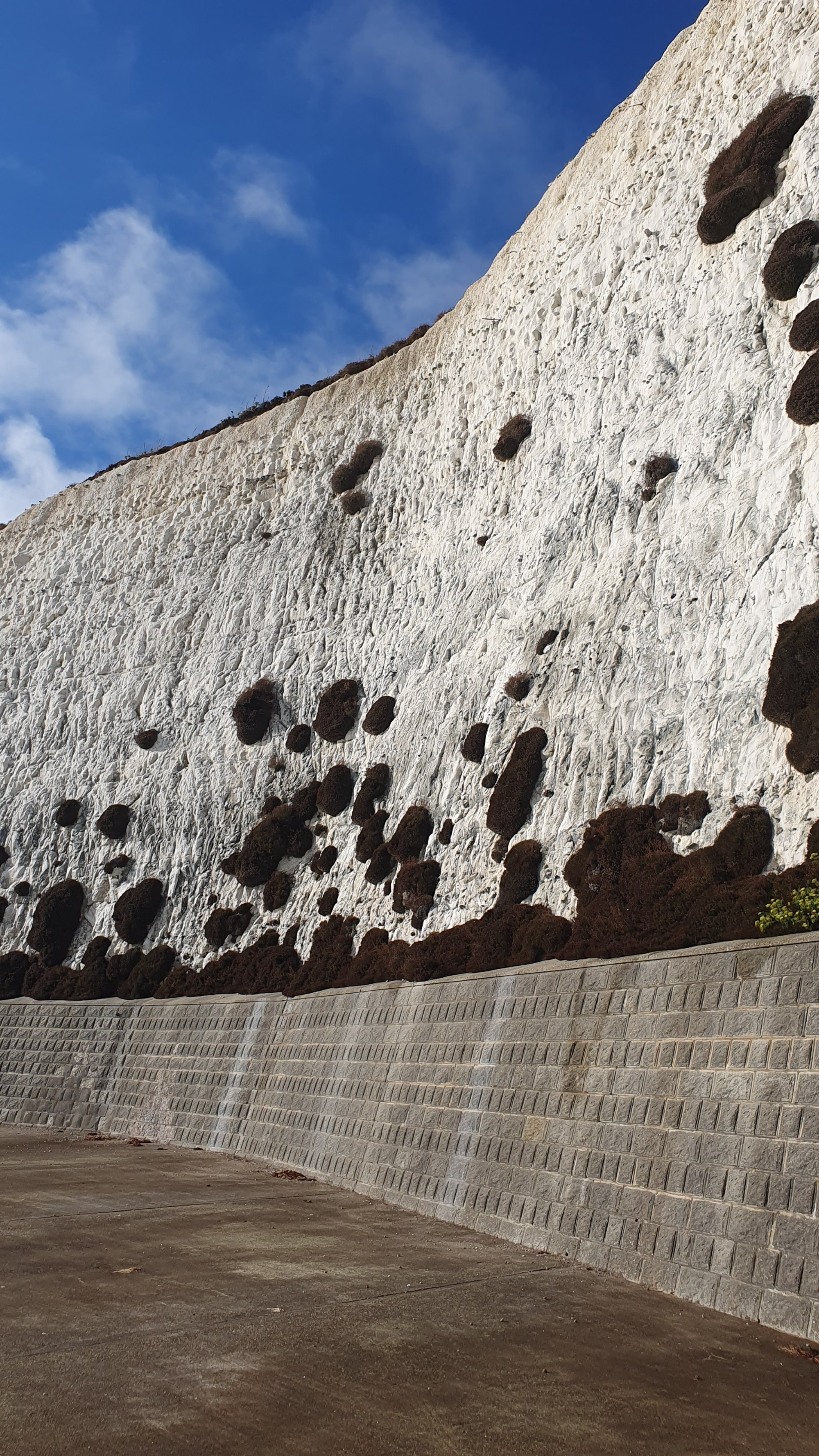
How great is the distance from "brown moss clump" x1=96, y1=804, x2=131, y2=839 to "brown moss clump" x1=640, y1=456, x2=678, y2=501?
1914cm

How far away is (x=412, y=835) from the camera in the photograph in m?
21.4

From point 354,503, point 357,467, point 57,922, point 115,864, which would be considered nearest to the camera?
point 57,922

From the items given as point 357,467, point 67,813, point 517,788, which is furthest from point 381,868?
point 357,467

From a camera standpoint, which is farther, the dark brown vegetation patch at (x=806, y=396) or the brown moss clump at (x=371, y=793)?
the brown moss clump at (x=371, y=793)

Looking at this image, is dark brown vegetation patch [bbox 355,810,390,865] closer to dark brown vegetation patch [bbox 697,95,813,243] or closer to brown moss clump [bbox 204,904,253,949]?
brown moss clump [bbox 204,904,253,949]

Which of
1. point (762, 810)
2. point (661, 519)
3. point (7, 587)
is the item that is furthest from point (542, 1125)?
point (7, 587)

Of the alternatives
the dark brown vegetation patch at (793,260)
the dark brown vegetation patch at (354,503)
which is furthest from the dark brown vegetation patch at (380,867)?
the dark brown vegetation patch at (793,260)

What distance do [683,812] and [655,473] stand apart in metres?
8.58

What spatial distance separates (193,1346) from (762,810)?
10005mm

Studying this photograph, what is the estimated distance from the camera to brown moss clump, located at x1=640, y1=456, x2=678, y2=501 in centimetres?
2031

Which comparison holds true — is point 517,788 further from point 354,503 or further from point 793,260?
point 354,503

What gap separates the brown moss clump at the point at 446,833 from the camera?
20562 mm

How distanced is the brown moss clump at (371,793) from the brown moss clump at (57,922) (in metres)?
11.1

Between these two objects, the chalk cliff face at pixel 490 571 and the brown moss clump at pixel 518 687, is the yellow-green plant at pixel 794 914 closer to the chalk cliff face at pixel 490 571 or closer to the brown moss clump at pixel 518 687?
the chalk cliff face at pixel 490 571
